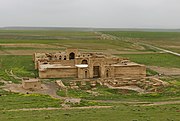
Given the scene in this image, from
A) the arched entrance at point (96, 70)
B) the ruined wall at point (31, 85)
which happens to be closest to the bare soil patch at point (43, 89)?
the ruined wall at point (31, 85)

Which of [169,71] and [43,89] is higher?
[43,89]

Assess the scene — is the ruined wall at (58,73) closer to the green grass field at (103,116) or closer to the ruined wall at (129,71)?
the ruined wall at (129,71)

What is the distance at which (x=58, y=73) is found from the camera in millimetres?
42500

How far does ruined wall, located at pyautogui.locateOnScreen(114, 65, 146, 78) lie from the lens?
1737 inches

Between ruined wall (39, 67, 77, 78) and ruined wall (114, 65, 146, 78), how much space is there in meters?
5.56

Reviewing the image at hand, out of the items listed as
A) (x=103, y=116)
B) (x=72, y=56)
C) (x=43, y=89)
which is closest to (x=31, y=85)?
(x=43, y=89)

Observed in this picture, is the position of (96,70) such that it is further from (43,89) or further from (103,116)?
(103,116)

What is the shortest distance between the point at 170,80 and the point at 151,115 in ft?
70.0

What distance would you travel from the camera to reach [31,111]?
22609 millimetres

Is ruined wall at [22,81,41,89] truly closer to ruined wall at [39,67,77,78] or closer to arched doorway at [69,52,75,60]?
ruined wall at [39,67,77,78]

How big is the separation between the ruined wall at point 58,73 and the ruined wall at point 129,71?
5560 mm

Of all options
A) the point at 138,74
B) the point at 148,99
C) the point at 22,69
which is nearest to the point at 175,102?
the point at 148,99

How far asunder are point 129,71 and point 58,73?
9317mm

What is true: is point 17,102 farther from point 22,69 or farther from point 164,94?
point 22,69
